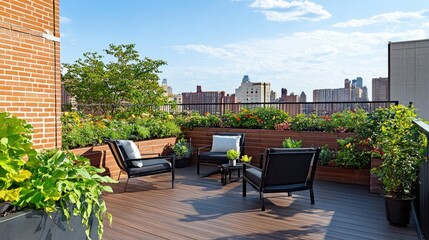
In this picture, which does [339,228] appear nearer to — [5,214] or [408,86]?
[5,214]

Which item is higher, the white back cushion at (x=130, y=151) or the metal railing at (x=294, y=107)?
the metal railing at (x=294, y=107)

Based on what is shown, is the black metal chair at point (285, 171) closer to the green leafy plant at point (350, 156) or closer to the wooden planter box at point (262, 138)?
the green leafy plant at point (350, 156)

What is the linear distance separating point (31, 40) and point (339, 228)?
448 centimetres

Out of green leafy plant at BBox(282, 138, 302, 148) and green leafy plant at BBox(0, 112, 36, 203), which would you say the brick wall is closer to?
green leafy plant at BBox(0, 112, 36, 203)

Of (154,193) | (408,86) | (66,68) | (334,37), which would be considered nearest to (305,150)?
(154,193)

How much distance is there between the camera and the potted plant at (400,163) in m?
3.36

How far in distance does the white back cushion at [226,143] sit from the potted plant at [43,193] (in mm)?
4748

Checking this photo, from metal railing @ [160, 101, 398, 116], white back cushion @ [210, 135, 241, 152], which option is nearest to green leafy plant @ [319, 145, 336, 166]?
metal railing @ [160, 101, 398, 116]

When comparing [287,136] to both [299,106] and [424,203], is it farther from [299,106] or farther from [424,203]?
[424,203]

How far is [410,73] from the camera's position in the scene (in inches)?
341

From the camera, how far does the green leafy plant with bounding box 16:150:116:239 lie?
1689 millimetres

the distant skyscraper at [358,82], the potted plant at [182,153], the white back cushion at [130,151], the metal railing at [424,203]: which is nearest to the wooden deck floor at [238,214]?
the metal railing at [424,203]

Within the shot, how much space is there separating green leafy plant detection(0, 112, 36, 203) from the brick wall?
8.51 ft

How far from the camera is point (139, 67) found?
1388cm
